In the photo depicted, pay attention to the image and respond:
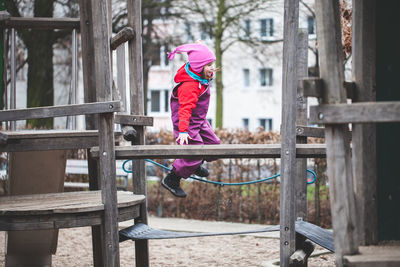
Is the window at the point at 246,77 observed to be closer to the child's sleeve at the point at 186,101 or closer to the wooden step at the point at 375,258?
the child's sleeve at the point at 186,101

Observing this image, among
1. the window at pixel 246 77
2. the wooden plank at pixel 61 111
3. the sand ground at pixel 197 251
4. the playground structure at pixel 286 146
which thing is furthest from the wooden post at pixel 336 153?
the window at pixel 246 77

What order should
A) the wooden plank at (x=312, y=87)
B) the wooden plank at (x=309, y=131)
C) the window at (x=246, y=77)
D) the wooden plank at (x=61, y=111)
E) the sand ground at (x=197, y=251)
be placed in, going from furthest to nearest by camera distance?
the window at (x=246, y=77), the sand ground at (x=197, y=251), the wooden plank at (x=309, y=131), the wooden plank at (x=61, y=111), the wooden plank at (x=312, y=87)

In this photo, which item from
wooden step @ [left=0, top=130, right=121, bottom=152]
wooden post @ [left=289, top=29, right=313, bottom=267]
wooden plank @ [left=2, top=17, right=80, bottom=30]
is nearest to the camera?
wooden step @ [left=0, top=130, right=121, bottom=152]

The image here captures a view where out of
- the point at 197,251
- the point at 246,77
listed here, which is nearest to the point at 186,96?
the point at 197,251

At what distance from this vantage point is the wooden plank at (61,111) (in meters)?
4.30

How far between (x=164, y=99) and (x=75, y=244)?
32.7 m

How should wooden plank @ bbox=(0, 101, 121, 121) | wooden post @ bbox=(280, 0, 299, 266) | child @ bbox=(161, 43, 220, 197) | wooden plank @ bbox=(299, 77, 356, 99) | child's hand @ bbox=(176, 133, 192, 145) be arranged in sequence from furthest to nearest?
1. child @ bbox=(161, 43, 220, 197)
2. child's hand @ bbox=(176, 133, 192, 145)
3. wooden plank @ bbox=(0, 101, 121, 121)
4. wooden post @ bbox=(280, 0, 299, 266)
5. wooden plank @ bbox=(299, 77, 356, 99)

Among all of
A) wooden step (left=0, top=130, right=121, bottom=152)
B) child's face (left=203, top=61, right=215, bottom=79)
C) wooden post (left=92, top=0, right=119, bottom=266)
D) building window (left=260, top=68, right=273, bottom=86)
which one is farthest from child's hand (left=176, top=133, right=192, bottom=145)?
building window (left=260, top=68, right=273, bottom=86)

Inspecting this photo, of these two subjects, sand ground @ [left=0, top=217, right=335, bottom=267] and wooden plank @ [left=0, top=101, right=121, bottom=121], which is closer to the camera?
wooden plank @ [left=0, top=101, right=121, bottom=121]

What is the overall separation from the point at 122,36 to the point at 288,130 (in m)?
1.83

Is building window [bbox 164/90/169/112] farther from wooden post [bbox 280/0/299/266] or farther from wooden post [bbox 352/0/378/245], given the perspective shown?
wooden post [bbox 352/0/378/245]

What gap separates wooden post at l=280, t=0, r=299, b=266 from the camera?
4.10 meters

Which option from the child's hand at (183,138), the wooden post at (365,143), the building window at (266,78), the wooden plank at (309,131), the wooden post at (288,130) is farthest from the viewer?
the building window at (266,78)

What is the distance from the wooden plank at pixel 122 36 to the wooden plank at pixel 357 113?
2495 mm
